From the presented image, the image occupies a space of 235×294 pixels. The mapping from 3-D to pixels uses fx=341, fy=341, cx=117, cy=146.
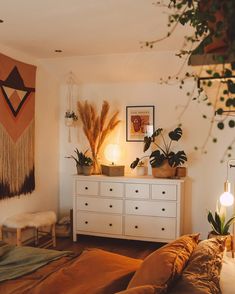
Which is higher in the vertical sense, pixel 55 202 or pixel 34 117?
pixel 34 117

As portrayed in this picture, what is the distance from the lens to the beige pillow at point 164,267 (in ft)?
4.98

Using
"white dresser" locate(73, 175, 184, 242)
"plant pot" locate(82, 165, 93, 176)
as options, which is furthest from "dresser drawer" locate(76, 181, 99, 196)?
"plant pot" locate(82, 165, 93, 176)


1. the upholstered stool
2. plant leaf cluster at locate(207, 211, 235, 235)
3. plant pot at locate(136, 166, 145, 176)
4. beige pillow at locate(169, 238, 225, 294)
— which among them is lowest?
the upholstered stool

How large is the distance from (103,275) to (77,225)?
8.44 ft

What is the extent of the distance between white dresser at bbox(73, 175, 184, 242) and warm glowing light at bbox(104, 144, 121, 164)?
41 cm

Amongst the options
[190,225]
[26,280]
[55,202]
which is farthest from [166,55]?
[26,280]

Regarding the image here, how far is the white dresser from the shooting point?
13.5 feet

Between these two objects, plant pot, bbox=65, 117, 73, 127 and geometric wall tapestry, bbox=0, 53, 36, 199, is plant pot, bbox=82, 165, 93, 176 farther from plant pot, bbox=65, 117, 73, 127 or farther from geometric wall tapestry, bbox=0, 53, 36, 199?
plant pot, bbox=65, 117, 73, 127

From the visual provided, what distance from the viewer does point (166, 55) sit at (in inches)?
159

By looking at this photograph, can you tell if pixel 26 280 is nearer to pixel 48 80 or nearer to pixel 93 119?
pixel 93 119

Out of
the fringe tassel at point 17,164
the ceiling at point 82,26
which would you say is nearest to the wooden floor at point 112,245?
the fringe tassel at point 17,164

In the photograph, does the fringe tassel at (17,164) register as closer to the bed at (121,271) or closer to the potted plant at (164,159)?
the potted plant at (164,159)

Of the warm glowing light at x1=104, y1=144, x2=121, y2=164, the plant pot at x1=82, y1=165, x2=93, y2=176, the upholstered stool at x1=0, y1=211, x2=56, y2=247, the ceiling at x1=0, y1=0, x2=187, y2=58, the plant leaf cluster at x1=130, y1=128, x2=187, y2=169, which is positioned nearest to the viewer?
the ceiling at x1=0, y1=0, x2=187, y2=58

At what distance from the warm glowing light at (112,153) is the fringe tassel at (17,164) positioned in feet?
3.37
